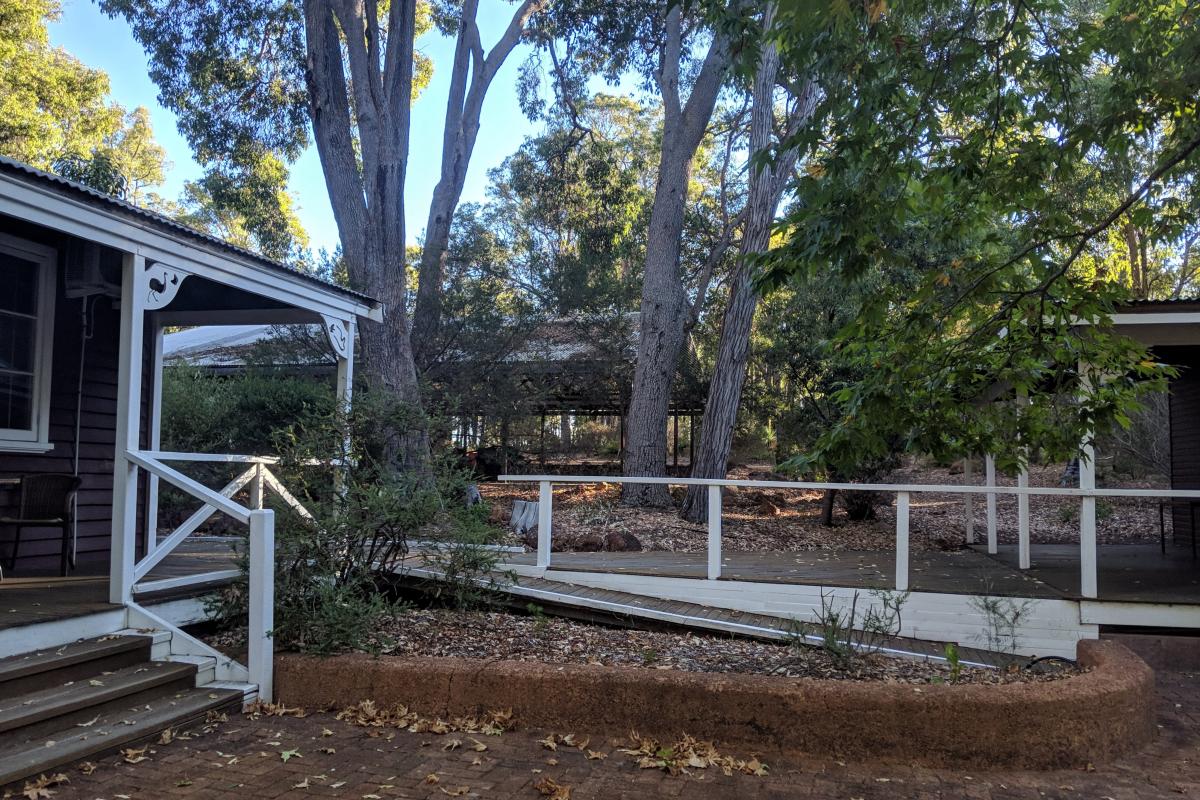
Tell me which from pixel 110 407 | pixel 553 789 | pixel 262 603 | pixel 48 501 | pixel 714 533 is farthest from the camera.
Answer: pixel 714 533

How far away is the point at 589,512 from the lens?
535 inches

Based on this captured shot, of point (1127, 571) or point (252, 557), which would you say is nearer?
point (252, 557)

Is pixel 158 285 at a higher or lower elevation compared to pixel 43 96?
lower

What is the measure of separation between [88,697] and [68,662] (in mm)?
356

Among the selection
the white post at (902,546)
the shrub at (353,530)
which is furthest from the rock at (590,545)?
the white post at (902,546)

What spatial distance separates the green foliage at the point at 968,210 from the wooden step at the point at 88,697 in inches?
151

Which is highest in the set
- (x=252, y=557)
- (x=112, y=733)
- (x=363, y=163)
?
(x=363, y=163)

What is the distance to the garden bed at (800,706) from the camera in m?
4.39

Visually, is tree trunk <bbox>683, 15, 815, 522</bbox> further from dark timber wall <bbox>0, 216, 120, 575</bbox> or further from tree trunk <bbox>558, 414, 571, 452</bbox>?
dark timber wall <bbox>0, 216, 120, 575</bbox>

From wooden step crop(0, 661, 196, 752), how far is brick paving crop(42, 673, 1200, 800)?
0.40m

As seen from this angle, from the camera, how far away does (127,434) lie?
5590 mm

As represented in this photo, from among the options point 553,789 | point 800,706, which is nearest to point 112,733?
point 553,789

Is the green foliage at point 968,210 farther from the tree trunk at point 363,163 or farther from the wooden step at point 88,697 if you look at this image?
the tree trunk at point 363,163

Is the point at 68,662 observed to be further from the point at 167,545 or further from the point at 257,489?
the point at 257,489
